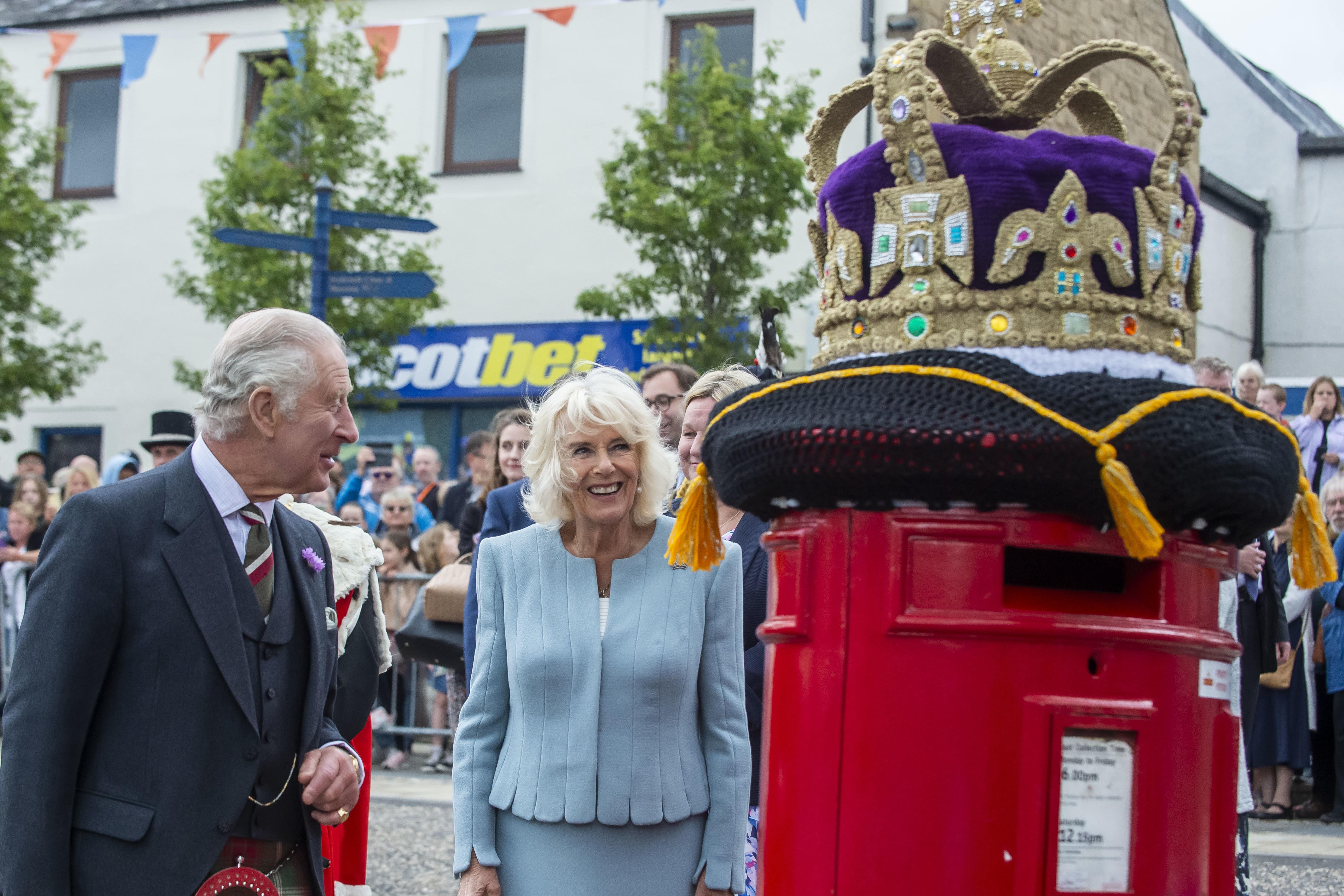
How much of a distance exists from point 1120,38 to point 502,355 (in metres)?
7.71

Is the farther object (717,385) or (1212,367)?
(1212,367)

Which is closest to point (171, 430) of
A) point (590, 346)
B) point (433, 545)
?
point (433, 545)

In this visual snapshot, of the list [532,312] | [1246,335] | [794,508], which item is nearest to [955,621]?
[794,508]

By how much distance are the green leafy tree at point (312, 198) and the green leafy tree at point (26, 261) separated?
2216 mm

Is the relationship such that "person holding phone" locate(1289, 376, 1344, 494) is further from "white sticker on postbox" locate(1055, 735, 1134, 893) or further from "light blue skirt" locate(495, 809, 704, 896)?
"white sticker on postbox" locate(1055, 735, 1134, 893)

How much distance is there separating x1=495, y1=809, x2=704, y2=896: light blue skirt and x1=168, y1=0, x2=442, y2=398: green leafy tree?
1189cm

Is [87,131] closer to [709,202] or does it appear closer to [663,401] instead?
[709,202]

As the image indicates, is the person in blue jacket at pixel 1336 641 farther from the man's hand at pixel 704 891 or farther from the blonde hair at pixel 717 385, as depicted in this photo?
the man's hand at pixel 704 891

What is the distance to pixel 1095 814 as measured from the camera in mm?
2350

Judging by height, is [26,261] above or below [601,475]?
above

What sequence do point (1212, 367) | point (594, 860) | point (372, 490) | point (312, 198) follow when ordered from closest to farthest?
point (594, 860), point (1212, 367), point (372, 490), point (312, 198)

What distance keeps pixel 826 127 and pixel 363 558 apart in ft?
6.00

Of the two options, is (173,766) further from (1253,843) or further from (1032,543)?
(1253,843)

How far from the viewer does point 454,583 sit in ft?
18.1
